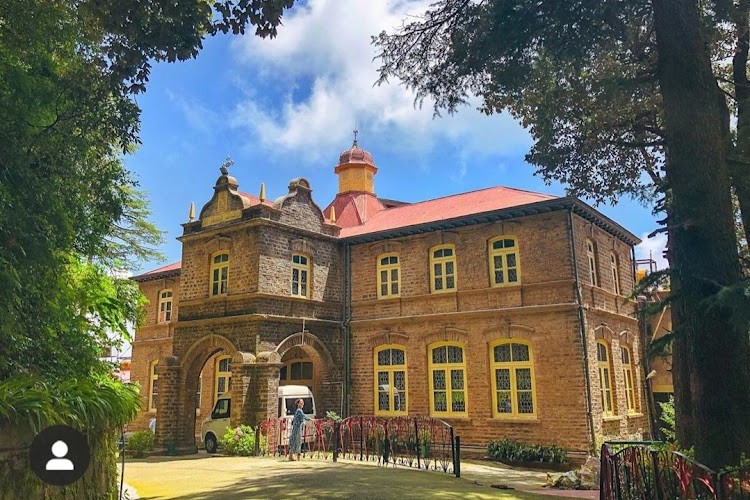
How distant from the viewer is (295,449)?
49.4ft

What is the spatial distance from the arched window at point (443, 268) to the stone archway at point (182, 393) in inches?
273

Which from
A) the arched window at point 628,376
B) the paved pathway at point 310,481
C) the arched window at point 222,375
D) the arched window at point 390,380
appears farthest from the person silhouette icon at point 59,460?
the arched window at point 222,375

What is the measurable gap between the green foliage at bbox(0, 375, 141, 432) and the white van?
1266 centimetres

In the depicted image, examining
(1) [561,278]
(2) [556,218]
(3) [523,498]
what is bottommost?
(3) [523,498]

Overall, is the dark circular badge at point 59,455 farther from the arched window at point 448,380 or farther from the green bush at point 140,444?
the green bush at point 140,444

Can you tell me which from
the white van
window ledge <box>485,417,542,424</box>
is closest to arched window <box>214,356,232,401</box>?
the white van

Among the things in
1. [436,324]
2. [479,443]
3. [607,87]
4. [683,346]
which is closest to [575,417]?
[479,443]

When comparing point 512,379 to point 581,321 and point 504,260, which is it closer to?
point 581,321

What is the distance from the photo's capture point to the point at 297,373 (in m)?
21.5

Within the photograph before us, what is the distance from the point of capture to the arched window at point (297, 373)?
2123 cm

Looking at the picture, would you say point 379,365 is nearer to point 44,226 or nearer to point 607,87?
point 607,87

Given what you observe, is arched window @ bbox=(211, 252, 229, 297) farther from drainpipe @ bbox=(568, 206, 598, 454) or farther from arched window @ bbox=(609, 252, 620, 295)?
arched window @ bbox=(609, 252, 620, 295)

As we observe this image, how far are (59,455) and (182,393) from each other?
1561 cm

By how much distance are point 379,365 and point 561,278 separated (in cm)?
687
